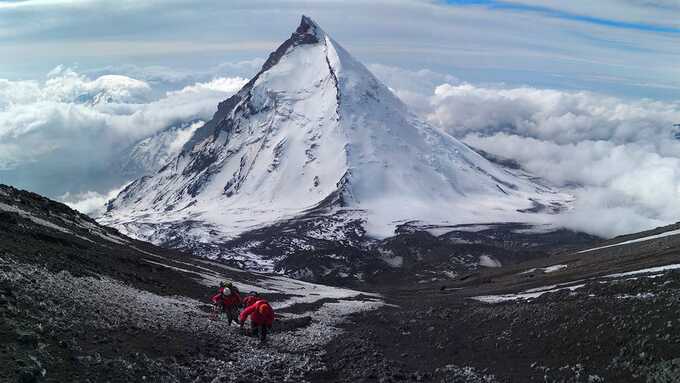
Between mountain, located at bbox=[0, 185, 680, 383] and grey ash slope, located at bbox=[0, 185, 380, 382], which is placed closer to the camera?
grey ash slope, located at bbox=[0, 185, 380, 382]

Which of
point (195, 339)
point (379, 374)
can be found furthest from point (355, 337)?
point (195, 339)

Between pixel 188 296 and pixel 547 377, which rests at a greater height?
pixel 547 377

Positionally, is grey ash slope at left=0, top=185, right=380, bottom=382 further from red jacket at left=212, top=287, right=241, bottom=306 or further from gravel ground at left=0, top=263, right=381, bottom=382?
→ red jacket at left=212, top=287, right=241, bottom=306

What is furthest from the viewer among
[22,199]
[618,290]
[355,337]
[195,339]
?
[22,199]

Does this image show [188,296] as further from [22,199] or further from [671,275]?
[671,275]

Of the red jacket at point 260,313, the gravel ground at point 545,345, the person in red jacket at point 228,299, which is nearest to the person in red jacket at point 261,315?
the red jacket at point 260,313

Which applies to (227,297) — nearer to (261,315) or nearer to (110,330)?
(261,315)

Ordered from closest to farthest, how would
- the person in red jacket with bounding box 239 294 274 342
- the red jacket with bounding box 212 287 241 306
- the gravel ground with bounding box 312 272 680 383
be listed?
the gravel ground with bounding box 312 272 680 383 → the person in red jacket with bounding box 239 294 274 342 → the red jacket with bounding box 212 287 241 306

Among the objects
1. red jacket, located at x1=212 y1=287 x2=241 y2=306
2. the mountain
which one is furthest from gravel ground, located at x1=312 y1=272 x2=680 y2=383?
red jacket, located at x1=212 y1=287 x2=241 y2=306

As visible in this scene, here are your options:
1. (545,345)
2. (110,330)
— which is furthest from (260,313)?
(545,345)

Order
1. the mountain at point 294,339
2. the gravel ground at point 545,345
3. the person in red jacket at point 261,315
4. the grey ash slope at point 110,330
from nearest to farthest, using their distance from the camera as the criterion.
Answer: the grey ash slope at point 110,330, the mountain at point 294,339, the gravel ground at point 545,345, the person in red jacket at point 261,315

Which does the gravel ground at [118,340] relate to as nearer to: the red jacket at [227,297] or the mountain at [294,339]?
the mountain at [294,339]
